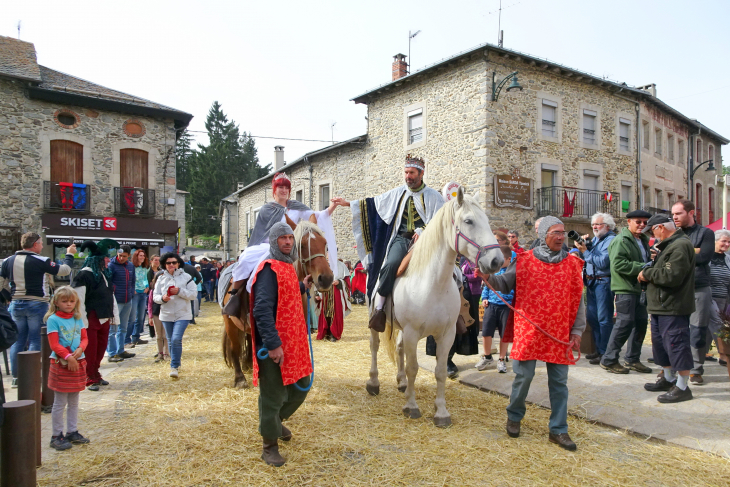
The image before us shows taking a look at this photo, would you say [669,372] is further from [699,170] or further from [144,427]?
[699,170]

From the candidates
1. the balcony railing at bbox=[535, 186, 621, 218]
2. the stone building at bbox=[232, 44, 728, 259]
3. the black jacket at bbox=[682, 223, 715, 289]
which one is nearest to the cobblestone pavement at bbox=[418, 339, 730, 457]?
the black jacket at bbox=[682, 223, 715, 289]

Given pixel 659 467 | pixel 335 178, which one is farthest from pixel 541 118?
pixel 659 467

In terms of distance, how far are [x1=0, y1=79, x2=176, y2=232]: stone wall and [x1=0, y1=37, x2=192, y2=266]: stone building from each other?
1.1 inches

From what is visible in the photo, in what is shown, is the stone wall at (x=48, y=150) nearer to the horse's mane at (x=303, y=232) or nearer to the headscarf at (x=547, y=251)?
the horse's mane at (x=303, y=232)

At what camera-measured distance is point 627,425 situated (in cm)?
429

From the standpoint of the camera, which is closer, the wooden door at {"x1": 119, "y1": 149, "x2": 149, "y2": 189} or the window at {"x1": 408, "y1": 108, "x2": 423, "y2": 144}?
the wooden door at {"x1": 119, "y1": 149, "x2": 149, "y2": 189}

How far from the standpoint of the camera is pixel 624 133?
20344 mm

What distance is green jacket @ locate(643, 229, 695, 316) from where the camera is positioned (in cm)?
457

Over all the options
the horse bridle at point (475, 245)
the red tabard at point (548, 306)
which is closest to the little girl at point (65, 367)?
the horse bridle at point (475, 245)

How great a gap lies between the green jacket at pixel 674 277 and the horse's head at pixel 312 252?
3446 millimetres

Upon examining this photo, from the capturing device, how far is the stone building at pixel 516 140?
54.2 ft

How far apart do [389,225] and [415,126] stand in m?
14.4

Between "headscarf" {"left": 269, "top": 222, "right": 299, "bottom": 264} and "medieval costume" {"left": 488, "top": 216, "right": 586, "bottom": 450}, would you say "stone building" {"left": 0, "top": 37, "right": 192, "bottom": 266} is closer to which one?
"headscarf" {"left": 269, "top": 222, "right": 299, "bottom": 264}

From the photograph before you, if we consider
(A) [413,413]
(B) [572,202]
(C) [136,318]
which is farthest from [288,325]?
(B) [572,202]
